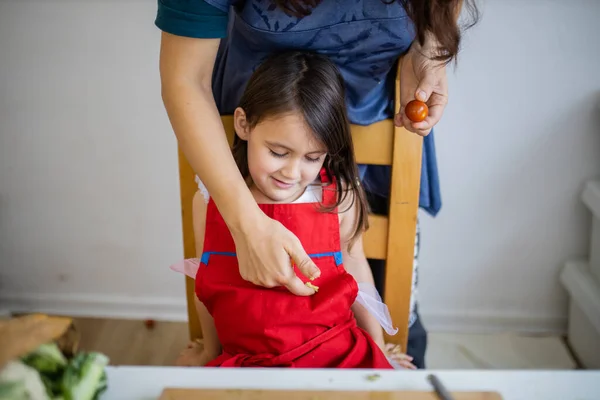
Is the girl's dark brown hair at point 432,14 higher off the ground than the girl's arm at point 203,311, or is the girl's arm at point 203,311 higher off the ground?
the girl's dark brown hair at point 432,14

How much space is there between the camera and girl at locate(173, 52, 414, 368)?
38.4 inches

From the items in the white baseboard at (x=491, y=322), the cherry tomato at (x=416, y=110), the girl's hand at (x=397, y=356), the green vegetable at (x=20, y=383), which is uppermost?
the cherry tomato at (x=416, y=110)

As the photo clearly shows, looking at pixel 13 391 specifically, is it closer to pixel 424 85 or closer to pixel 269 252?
pixel 269 252

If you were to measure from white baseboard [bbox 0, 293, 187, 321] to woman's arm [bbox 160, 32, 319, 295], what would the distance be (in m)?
1.16

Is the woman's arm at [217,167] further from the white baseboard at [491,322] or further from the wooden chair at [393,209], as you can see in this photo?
the white baseboard at [491,322]

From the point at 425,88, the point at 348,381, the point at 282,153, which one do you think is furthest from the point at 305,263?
the point at 425,88

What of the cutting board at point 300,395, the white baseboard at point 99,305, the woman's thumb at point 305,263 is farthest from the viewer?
the white baseboard at point 99,305

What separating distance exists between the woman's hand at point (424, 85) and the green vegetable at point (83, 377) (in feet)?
1.94

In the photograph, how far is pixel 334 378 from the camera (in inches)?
26.5

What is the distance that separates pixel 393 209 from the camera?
112cm

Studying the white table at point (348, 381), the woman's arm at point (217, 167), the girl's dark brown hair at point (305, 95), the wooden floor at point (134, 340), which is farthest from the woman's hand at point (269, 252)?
the wooden floor at point (134, 340)

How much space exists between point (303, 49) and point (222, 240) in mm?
345

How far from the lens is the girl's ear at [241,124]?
102 centimetres

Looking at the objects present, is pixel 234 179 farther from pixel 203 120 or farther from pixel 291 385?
pixel 291 385
